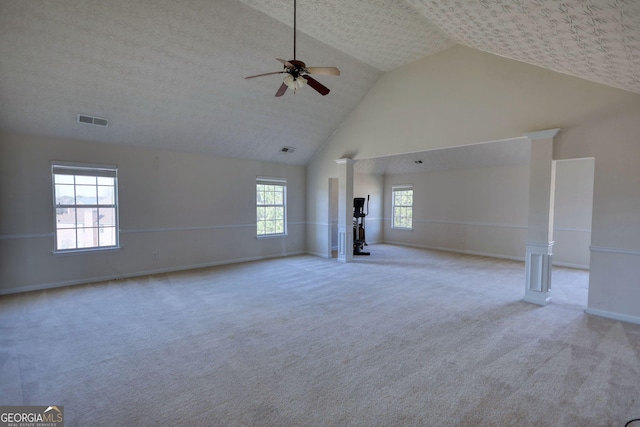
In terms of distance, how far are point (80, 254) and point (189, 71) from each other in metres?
3.68

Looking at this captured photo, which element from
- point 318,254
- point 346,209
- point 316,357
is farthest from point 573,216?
point 316,357

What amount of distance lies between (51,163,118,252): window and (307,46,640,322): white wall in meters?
5.26

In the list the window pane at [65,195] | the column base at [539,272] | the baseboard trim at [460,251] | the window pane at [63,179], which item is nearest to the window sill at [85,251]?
the window pane at [65,195]

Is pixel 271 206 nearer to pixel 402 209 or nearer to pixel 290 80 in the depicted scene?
pixel 402 209

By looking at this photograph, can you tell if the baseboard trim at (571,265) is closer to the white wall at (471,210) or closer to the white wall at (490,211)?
the white wall at (490,211)

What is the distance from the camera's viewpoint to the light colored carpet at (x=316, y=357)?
214 cm

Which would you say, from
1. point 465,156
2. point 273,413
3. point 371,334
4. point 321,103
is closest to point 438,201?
point 465,156

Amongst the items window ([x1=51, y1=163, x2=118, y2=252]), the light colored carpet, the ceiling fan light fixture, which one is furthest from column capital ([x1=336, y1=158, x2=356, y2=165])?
window ([x1=51, y1=163, x2=118, y2=252])

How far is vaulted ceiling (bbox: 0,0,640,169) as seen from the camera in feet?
8.71

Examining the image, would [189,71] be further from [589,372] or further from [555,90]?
[589,372]

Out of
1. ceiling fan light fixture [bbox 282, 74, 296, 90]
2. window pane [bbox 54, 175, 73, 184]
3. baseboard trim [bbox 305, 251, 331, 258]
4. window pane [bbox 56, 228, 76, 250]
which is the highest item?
ceiling fan light fixture [bbox 282, 74, 296, 90]

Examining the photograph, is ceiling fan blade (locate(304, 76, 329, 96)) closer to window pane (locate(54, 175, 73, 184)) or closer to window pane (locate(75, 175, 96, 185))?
window pane (locate(75, 175, 96, 185))

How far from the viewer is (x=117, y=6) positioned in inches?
140

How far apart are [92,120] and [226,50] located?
246 centimetres
